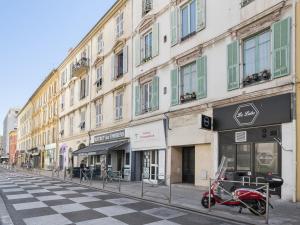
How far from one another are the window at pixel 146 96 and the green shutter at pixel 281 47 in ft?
31.8

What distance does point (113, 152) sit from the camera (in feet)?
82.0

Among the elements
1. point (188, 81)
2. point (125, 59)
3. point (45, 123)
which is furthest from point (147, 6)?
point (45, 123)

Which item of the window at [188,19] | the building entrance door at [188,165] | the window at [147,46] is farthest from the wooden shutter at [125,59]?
the building entrance door at [188,165]

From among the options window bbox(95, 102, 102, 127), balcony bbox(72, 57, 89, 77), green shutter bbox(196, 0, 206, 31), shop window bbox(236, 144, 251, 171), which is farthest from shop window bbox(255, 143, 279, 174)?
balcony bbox(72, 57, 89, 77)

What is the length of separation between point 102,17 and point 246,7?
54.4 ft

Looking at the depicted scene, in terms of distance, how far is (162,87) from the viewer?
1916 cm

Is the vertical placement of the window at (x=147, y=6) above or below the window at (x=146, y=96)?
above

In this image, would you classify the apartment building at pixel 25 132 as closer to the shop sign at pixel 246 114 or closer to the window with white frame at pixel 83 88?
the window with white frame at pixel 83 88

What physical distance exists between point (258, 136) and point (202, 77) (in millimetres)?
4103

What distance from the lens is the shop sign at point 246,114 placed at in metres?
12.8

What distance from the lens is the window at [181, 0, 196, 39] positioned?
17.0 metres

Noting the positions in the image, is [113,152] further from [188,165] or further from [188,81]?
[188,81]

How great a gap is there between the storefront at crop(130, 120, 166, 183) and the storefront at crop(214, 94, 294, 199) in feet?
15.4

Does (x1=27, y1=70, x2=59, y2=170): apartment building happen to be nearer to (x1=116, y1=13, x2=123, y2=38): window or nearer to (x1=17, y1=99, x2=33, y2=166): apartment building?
(x1=17, y1=99, x2=33, y2=166): apartment building
